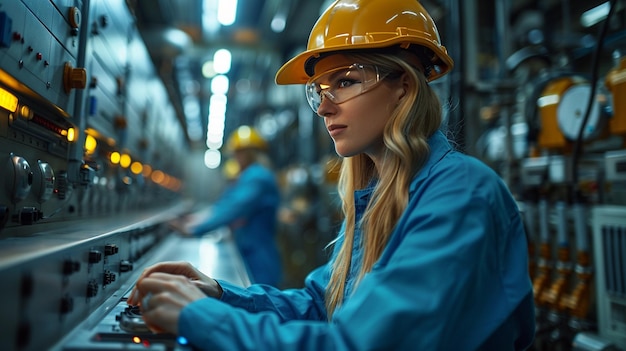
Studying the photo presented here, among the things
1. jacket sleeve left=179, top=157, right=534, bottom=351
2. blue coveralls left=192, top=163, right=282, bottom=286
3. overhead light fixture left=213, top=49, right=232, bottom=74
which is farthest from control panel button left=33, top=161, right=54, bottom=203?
overhead light fixture left=213, top=49, right=232, bottom=74

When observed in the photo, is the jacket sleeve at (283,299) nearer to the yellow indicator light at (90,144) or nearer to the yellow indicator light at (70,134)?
the yellow indicator light at (70,134)

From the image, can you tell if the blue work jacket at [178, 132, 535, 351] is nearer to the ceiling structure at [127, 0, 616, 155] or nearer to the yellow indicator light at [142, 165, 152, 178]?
the ceiling structure at [127, 0, 616, 155]

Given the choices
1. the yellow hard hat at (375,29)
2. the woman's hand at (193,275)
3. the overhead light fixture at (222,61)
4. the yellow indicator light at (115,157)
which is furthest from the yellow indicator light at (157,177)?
the yellow hard hat at (375,29)

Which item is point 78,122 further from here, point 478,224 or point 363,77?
point 478,224

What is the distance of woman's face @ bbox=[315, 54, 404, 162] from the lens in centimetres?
111

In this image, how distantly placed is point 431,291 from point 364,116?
1.67ft

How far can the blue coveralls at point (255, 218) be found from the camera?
3365mm

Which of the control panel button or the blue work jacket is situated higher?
the control panel button

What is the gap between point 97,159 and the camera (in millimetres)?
1991

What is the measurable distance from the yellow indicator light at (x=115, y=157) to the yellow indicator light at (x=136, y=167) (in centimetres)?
50

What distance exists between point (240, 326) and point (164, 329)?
0.55ft

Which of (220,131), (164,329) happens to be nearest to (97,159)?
(164,329)

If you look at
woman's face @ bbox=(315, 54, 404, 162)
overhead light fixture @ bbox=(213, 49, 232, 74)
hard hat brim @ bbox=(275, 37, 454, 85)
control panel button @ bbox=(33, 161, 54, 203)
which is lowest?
control panel button @ bbox=(33, 161, 54, 203)

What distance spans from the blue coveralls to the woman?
2.04m
